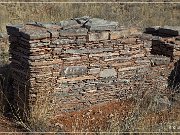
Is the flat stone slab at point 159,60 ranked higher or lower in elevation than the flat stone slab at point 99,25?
lower

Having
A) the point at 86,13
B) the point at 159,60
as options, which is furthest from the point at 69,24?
the point at 86,13

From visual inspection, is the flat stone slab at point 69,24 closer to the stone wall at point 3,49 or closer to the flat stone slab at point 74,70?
the flat stone slab at point 74,70

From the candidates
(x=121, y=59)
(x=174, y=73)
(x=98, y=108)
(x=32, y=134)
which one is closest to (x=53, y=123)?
(x=32, y=134)

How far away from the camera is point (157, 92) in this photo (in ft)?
25.6

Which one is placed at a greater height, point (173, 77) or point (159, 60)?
point (159, 60)

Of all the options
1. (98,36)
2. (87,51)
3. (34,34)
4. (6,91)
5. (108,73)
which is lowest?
(6,91)

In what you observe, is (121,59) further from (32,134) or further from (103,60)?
(32,134)

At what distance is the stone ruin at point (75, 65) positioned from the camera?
21.6ft

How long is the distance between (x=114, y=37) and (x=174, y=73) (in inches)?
75.6

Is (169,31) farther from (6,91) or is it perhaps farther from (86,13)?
(86,13)

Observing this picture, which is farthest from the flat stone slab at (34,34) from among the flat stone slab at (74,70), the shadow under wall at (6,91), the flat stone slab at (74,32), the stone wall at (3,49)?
the stone wall at (3,49)

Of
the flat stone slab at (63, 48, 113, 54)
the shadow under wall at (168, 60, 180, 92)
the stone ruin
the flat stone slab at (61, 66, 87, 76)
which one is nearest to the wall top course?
the stone ruin

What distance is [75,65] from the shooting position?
694cm

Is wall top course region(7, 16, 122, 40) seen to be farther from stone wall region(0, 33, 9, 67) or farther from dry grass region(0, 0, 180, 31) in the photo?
dry grass region(0, 0, 180, 31)
